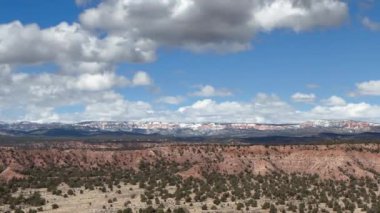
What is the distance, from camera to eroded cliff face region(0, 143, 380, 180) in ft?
353

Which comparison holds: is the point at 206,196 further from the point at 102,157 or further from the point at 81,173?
the point at 102,157

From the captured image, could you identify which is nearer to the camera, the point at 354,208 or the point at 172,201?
the point at 354,208

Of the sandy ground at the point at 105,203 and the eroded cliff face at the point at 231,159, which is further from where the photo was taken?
the eroded cliff face at the point at 231,159

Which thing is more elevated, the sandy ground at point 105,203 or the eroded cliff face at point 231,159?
the eroded cliff face at point 231,159

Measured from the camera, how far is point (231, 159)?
117750mm

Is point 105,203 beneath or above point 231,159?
beneath

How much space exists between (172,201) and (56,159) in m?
69.1

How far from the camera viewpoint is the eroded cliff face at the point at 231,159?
353 feet

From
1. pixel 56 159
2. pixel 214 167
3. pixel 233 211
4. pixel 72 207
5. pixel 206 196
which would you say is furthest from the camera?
pixel 56 159

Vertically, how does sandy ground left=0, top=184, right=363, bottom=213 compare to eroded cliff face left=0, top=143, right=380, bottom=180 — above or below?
below

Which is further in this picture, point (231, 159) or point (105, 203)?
point (231, 159)

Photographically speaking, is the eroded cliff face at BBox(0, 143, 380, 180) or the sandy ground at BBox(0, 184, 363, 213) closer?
the sandy ground at BBox(0, 184, 363, 213)

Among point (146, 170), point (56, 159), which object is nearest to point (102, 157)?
point (56, 159)

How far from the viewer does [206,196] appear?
75.6 m
